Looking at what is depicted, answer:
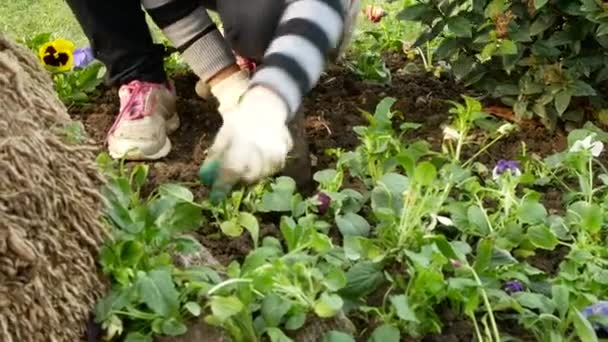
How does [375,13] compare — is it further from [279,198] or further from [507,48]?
[279,198]

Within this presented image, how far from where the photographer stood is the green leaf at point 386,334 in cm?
146

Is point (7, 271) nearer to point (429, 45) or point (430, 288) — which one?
point (430, 288)

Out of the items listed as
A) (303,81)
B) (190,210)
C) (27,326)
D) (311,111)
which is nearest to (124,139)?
(311,111)

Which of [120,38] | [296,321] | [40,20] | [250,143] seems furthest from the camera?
[40,20]

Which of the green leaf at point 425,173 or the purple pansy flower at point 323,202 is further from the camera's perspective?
the purple pansy flower at point 323,202

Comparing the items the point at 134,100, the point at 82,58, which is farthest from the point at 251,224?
the point at 82,58

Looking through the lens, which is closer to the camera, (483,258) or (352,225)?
(483,258)

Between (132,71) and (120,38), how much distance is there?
0.24 ft

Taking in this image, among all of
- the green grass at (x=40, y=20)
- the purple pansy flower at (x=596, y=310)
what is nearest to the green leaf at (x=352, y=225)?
the purple pansy flower at (x=596, y=310)

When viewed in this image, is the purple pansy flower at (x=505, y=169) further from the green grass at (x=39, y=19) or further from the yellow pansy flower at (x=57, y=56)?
the green grass at (x=39, y=19)

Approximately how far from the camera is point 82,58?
2719mm

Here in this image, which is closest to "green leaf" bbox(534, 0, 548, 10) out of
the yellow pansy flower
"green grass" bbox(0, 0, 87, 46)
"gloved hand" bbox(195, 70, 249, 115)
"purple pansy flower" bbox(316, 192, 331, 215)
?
"gloved hand" bbox(195, 70, 249, 115)

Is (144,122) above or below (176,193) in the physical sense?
below

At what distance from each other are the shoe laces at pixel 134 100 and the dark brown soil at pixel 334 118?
2.9 inches
